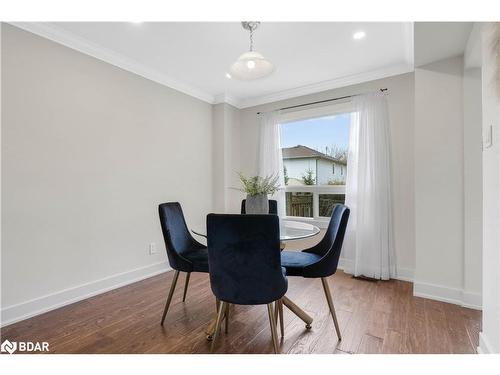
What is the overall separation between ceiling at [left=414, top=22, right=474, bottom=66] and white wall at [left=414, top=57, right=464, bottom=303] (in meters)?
0.12

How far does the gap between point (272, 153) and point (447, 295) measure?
8.34 feet

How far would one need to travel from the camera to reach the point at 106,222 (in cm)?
267

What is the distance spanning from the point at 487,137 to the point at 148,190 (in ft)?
9.95

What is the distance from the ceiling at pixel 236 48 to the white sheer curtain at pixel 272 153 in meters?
0.56

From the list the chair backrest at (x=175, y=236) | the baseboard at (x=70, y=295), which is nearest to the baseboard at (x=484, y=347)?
the chair backrest at (x=175, y=236)

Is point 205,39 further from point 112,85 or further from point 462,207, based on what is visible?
point 462,207

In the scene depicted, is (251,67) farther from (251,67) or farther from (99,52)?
(99,52)

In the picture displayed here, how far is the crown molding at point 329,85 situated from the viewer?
2.95 meters

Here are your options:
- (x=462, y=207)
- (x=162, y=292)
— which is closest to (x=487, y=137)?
(x=462, y=207)

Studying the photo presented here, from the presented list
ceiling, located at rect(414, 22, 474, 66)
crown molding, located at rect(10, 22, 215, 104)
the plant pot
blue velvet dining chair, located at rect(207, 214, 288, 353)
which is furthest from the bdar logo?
ceiling, located at rect(414, 22, 474, 66)

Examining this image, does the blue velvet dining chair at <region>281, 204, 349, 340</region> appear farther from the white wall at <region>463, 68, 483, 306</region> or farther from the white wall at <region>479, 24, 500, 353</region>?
the white wall at <region>463, 68, 483, 306</region>

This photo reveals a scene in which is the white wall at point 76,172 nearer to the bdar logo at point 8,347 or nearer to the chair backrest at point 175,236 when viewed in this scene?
the bdar logo at point 8,347

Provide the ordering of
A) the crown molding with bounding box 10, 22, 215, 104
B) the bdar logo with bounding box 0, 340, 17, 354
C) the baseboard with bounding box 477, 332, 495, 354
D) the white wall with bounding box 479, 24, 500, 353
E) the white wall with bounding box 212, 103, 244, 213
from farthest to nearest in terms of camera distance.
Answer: the white wall with bounding box 212, 103, 244, 213
the crown molding with bounding box 10, 22, 215, 104
the bdar logo with bounding box 0, 340, 17, 354
the baseboard with bounding box 477, 332, 495, 354
the white wall with bounding box 479, 24, 500, 353

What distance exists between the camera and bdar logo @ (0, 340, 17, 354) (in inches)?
66.4
